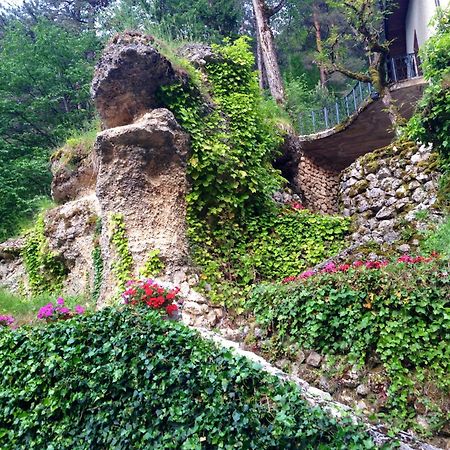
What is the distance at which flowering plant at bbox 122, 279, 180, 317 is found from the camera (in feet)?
19.8

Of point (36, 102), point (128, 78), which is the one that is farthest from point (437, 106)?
point (36, 102)

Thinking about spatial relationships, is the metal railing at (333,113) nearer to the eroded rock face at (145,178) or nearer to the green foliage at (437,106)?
the green foliage at (437,106)

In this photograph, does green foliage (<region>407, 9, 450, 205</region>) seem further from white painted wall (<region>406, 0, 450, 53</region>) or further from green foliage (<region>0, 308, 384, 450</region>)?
green foliage (<region>0, 308, 384, 450</region>)

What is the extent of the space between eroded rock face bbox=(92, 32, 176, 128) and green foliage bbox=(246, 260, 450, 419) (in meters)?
4.93

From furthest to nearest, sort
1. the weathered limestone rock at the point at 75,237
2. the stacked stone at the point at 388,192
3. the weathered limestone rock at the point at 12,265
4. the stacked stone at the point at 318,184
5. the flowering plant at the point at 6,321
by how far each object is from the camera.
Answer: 1. the stacked stone at the point at 318,184
2. the weathered limestone rock at the point at 12,265
3. the weathered limestone rock at the point at 75,237
4. the stacked stone at the point at 388,192
5. the flowering plant at the point at 6,321

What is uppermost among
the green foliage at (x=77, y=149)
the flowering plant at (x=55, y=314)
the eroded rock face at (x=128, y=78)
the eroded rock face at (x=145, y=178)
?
the eroded rock face at (x=128, y=78)

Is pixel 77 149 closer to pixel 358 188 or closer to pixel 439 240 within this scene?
pixel 358 188

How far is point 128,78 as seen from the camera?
26.7 feet

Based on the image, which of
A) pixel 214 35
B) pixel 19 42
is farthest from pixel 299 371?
pixel 19 42

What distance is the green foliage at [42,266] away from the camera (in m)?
9.97

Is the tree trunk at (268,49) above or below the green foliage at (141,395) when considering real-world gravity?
above

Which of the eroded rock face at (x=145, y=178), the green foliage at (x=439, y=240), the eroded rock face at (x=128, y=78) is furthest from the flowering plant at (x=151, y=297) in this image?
the green foliage at (x=439, y=240)

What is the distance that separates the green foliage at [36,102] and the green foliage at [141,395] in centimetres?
1002

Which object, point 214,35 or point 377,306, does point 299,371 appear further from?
point 214,35
